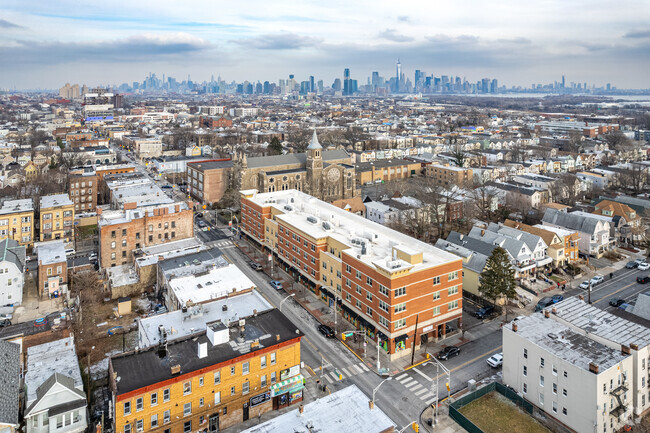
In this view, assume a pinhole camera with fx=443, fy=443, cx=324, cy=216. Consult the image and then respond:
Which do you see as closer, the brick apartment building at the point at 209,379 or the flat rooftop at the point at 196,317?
the brick apartment building at the point at 209,379

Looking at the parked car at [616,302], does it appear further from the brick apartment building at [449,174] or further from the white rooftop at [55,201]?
the white rooftop at [55,201]

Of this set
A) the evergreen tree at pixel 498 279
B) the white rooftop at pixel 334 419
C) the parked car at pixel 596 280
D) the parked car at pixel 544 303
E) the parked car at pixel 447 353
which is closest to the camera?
the white rooftop at pixel 334 419

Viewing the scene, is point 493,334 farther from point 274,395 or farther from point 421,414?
point 274,395

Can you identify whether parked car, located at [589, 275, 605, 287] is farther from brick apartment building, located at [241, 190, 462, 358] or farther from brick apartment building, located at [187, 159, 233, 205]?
brick apartment building, located at [187, 159, 233, 205]

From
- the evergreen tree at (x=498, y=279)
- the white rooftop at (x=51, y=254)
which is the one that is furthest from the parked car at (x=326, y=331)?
the white rooftop at (x=51, y=254)

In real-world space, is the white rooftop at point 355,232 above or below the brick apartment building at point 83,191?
below

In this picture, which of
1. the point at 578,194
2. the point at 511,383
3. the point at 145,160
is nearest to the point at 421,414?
the point at 511,383
